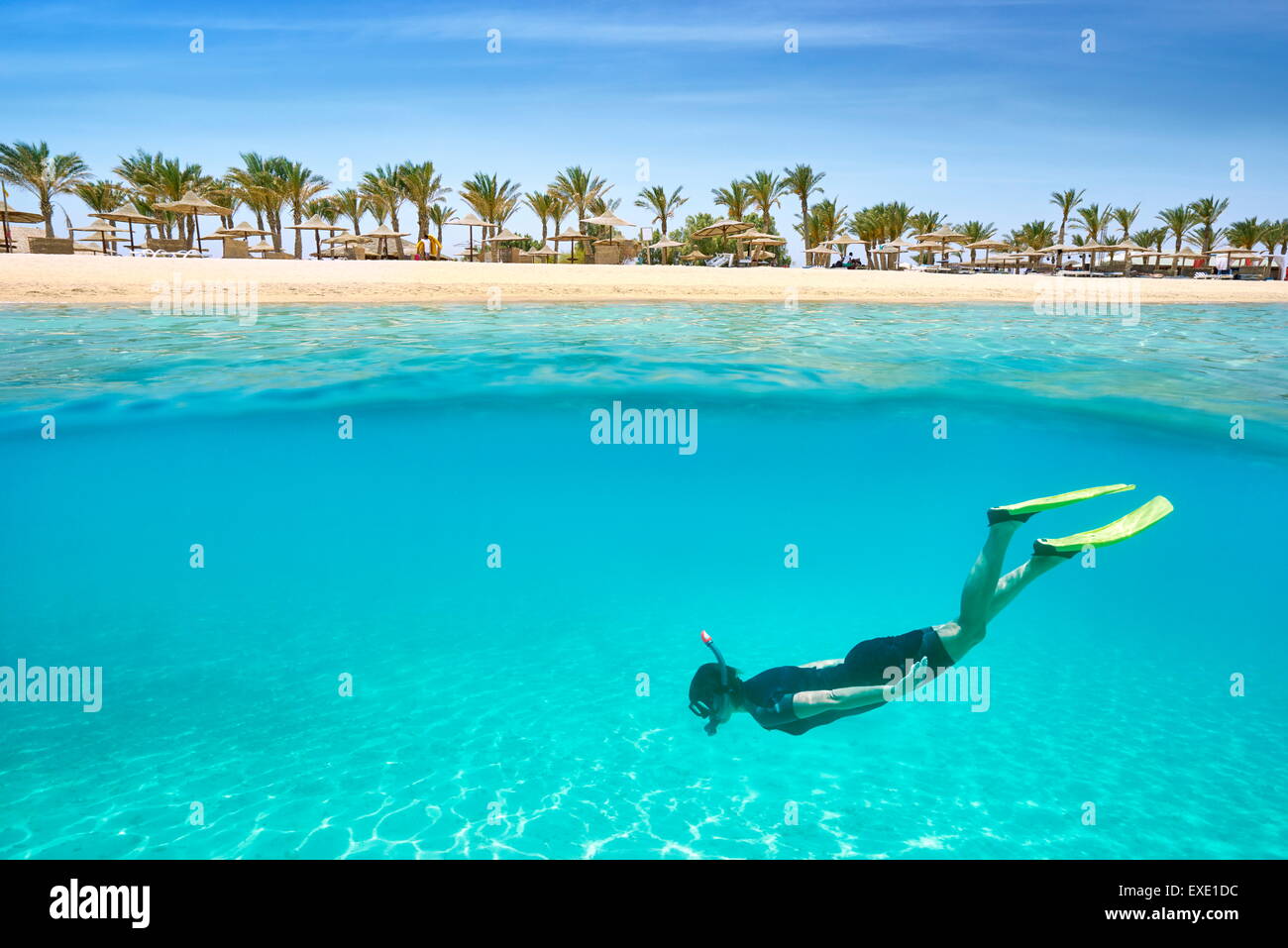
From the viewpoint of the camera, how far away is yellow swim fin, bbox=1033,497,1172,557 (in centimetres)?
399

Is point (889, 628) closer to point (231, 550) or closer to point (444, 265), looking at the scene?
point (231, 550)

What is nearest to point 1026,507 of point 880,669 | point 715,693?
point 880,669

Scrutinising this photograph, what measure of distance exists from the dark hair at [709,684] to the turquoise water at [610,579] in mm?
1009

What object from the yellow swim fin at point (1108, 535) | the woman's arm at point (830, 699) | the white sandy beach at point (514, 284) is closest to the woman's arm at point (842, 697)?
the woman's arm at point (830, 699)

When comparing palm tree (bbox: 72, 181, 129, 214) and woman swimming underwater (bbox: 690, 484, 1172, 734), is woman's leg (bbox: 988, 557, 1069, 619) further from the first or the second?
palm tree (bbox: 72, 181, 129, 214)

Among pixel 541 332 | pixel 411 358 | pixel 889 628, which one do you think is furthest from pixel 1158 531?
pixel 411 358

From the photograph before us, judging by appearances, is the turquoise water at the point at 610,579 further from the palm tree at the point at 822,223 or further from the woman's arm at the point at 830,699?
the palm tree at the point at 822,223

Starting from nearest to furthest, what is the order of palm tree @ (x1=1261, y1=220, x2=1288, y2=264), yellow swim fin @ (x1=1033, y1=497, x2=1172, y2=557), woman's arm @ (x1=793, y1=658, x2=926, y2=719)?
yellow swim fin @ (x1=1033, y1=497, x2=1172, y2=557) < woman's arm @ (x1=793, y1=658, x2=926, y2=719) < palm tree @ (x1=1261, y1=220, x2=1288, y2=264)

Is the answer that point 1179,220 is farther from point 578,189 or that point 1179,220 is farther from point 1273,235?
point 578,189

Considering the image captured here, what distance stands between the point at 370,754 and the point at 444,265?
88.2 feet

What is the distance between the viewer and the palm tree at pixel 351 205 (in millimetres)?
57419

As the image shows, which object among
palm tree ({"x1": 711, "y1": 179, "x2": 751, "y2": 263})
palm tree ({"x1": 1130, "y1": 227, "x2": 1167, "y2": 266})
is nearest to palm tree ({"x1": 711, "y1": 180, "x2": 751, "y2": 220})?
palm tree ({"x1": 711, "y1": 179, "x2": 751, "y2": 263})

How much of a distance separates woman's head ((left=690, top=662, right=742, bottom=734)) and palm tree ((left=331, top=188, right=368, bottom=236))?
6053cm

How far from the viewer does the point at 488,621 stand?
27.9 ft
